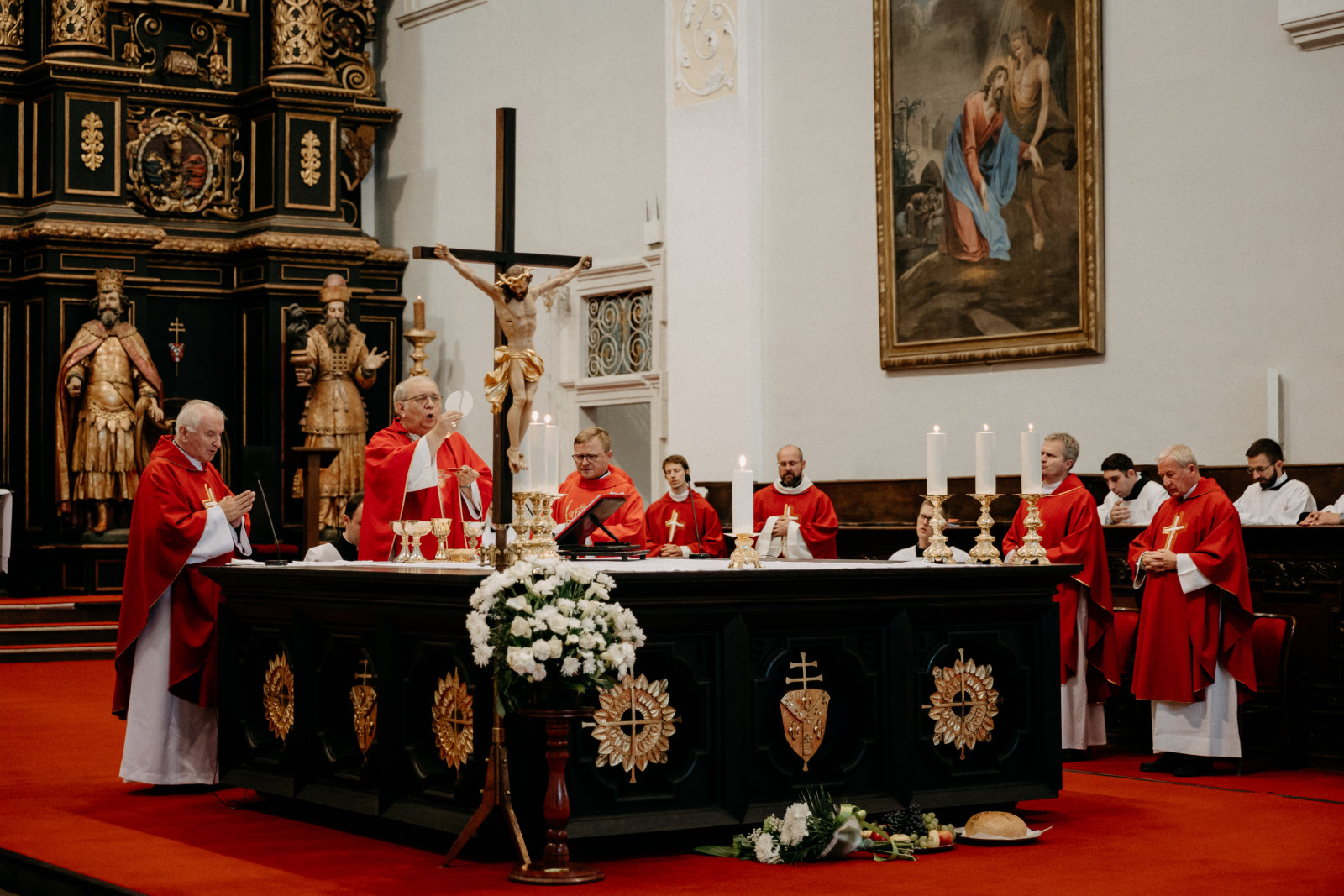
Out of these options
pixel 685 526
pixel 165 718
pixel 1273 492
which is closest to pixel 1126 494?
pixel 1273 492

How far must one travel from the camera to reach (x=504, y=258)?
611 cm

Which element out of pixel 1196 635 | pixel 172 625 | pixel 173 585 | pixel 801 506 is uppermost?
pixel 801 506

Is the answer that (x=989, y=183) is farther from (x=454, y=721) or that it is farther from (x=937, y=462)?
(x=454, y=721)

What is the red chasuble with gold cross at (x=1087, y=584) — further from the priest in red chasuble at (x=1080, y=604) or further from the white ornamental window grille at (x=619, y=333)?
the white ornamental window grille at (x=619, y=333)

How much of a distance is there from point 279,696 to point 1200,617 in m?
4.23

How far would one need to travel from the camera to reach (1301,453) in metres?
9.79

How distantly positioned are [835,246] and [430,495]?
6.04 meters

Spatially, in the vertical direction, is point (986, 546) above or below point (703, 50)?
below

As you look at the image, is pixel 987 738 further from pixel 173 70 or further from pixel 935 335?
pixel 173 70

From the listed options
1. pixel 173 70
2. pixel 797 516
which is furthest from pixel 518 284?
pixel 173 70

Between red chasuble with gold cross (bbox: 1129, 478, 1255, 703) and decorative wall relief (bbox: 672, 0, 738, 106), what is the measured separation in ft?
22.0

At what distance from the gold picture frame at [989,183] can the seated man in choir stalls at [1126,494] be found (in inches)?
40.5

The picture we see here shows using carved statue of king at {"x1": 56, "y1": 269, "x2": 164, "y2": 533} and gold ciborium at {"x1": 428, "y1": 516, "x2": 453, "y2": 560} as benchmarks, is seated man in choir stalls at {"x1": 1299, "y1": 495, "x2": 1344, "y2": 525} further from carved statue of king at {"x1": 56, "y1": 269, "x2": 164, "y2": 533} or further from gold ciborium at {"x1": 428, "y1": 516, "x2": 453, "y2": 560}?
carved statue of king at {"x1": 56, "y1": 269, "x2": 164, "y2": 533}

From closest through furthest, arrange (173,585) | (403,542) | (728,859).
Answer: (728,859) → (403,542) → (173,585)
